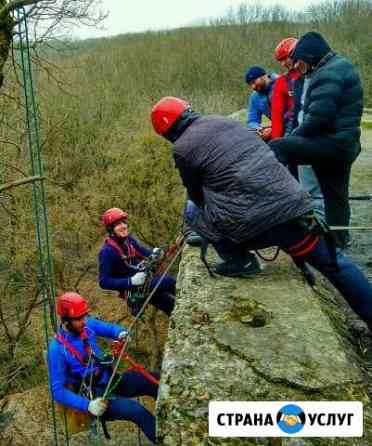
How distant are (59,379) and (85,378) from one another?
0.22m

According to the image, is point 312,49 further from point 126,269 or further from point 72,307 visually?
point 126,269

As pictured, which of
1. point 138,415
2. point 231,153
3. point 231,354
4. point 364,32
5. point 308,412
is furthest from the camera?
point 364,32

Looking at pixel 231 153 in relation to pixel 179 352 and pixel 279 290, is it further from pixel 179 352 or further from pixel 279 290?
pixel 179 352

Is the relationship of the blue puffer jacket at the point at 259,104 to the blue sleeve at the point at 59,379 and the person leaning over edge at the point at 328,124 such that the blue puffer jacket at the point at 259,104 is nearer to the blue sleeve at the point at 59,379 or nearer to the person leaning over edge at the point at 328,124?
the person leaning over edge at the point at 328,124

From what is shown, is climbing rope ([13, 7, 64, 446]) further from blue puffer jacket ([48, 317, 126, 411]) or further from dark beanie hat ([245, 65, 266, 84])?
dark beanie hat ([245, 65, 266, 84])

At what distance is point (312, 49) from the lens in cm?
419

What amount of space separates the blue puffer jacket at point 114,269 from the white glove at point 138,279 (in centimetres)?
5

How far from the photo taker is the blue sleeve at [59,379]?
446 cm

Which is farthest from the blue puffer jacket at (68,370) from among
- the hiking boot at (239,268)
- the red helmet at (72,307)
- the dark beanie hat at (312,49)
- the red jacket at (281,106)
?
the dark beanie hat at (312,49)

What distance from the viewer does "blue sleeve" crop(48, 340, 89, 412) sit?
446 centimetres

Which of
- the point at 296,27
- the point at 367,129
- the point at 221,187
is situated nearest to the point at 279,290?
the point at 221,187

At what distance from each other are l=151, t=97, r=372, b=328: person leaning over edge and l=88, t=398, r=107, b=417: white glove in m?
1.64

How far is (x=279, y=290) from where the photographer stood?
3.86 meters

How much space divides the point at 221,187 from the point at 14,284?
10.8 meters
